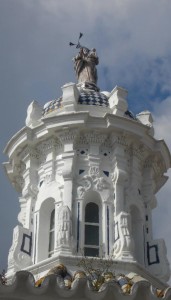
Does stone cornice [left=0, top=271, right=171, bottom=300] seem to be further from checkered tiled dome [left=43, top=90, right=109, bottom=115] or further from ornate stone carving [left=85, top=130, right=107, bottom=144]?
checkered tiled dome [left=43, top=90, right=109, bottom=115]

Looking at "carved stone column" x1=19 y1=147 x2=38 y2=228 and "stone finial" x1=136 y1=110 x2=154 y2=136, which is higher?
"stone finial" x1=136 y1=110 x2=154 y2=136

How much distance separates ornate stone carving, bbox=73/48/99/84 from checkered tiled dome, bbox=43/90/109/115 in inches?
79.9

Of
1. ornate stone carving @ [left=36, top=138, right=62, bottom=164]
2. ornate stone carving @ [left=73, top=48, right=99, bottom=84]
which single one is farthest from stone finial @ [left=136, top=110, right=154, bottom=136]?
ornate stone carving @ [left=36, top=138, right=62, bottom=164]

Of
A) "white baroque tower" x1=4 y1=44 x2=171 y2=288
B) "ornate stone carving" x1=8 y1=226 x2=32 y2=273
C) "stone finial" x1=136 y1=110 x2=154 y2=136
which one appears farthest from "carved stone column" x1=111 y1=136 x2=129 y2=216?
"ornate stone carving" x1=8 y1=226 x2=32 y2=273

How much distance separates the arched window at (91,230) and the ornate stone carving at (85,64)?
673cm

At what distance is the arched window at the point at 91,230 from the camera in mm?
21281

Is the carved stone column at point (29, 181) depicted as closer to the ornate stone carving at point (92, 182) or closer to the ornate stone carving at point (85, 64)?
the ornate stone carving at point (92, 182)

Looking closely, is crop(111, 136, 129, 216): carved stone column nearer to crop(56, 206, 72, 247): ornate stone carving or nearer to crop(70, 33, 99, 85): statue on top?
crop(56, 206, 72, 247): ornate stone carving

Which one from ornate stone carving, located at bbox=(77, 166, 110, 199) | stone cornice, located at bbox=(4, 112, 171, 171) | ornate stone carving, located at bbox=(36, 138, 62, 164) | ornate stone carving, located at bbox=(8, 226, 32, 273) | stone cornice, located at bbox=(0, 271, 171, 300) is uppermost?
stone cornice, located at bbox=(4, 112, 171, 171)

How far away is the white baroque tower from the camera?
20953 millimetres

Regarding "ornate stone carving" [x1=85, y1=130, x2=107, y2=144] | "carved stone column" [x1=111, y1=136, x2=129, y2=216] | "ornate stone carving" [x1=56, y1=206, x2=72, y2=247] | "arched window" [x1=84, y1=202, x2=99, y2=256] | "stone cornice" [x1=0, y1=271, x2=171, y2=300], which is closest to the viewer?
"stone cornice" [x1=0, y1=271, x2=171, y2=300]

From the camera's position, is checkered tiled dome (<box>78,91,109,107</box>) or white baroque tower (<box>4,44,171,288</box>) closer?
white baroque tower (<box>4,44,171,288</box>)

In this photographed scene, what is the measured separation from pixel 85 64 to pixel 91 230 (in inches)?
325

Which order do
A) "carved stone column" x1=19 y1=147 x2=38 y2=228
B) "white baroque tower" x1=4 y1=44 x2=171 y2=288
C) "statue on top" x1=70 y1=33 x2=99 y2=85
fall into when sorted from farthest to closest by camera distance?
"statue on top" x1=70 y1=33 x2=99 y2=85 → "carved stone column" x1=19 y1=147 x2=38 y2=228 → "white baroque tower" x1=4 y1=44 x2=171 y2=288
